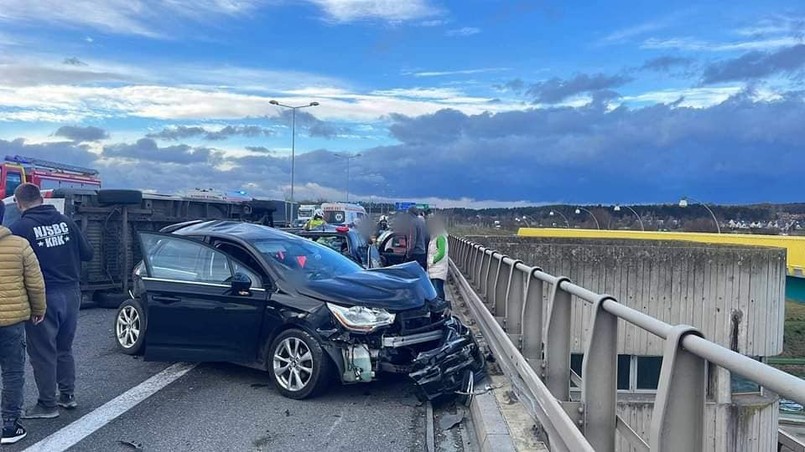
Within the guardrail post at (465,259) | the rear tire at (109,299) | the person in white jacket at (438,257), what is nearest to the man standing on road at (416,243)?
the person in white jacket at (438,257)

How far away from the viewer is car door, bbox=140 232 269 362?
22.6ft

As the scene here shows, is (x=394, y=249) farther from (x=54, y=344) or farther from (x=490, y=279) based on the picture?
(x=54, y=344)

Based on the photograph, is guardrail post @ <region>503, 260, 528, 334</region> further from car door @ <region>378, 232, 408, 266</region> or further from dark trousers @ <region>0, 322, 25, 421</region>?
car door @ <region>378, 232, 408, 266</region>

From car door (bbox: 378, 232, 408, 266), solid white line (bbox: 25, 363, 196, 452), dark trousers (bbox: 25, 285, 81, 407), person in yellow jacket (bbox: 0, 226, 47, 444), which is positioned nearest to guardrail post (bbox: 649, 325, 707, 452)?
solid white line (bbox: 25, 363, 196, 452)

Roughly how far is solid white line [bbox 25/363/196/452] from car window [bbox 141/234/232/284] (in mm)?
1079

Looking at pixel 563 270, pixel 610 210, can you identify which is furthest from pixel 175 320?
pixel 610 210

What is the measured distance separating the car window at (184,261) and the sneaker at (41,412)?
78.3 inches

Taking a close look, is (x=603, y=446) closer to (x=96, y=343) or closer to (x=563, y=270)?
(x=96, y=343)

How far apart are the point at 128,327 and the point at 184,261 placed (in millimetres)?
1316

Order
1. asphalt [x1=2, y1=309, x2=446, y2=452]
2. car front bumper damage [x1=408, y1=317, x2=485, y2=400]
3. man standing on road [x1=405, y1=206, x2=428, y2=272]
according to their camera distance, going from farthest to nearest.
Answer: man standing on road [x1=405, y1=206, x2=428, y2=272] < car front bumper damage [x1=408, y1=317, x2=485, y2=400] < asphalt [x1=2, y1=309, x2=446, y2=452]

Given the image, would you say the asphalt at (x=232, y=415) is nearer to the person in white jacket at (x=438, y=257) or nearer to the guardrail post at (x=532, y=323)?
the guardrail post at (x=532, y=323)

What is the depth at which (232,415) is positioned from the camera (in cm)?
603

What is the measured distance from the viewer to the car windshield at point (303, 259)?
7197 mm

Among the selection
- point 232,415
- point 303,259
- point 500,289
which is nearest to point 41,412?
point 232,415
